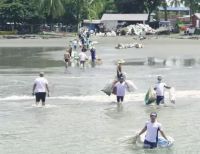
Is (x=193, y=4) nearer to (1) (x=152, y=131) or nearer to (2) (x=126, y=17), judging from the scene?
(2) (x=126, y=17)

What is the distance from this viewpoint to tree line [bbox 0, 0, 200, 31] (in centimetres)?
8981

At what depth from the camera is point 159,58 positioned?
4684cm

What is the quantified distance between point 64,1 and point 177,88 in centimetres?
6936

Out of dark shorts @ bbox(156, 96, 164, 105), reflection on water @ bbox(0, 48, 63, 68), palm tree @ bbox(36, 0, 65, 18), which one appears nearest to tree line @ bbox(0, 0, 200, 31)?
palm tree @ bbox(36, 0, 65, 18)

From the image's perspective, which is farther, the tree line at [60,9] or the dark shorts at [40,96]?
the tree line at [60,9]

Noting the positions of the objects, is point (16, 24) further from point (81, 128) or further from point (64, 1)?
point (81, 128)

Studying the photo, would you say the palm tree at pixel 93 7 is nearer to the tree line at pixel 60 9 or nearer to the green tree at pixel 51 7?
the tree line at pixel 60 9

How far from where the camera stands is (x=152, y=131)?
15359 millimetres

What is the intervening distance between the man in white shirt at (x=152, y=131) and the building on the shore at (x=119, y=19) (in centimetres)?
8639

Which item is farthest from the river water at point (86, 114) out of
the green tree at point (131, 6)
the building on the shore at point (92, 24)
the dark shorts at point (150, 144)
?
the green tree at point (131, 6)

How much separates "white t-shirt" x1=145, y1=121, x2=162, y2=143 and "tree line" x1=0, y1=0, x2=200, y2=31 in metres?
75.2

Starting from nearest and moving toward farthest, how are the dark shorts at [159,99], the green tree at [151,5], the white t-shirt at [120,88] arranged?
1. the dark shorts at [159,99]
2. the white t-shirt at [120,88]
3. the green tree at [151,5]

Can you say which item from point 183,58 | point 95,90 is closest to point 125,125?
point 95,90

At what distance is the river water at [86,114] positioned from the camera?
54.4ft
